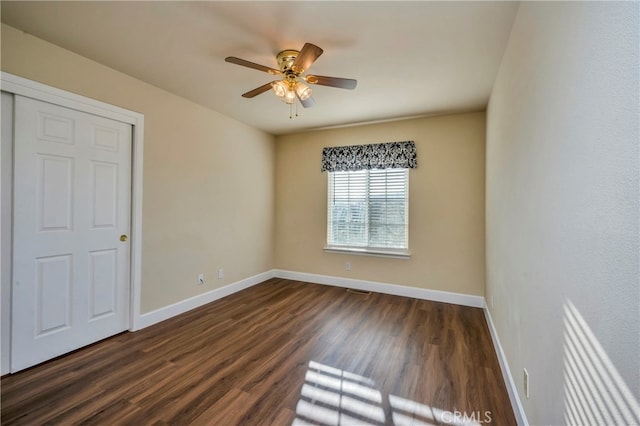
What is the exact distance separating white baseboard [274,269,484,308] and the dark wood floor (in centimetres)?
44

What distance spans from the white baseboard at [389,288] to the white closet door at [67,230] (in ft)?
8.41

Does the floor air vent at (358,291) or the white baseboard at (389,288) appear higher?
the white baseboard at (389,288)

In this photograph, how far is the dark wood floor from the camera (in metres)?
1.73

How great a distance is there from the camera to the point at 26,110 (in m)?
2.13

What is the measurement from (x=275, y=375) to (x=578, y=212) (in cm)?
212

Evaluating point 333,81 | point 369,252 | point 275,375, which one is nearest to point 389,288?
point 369,252

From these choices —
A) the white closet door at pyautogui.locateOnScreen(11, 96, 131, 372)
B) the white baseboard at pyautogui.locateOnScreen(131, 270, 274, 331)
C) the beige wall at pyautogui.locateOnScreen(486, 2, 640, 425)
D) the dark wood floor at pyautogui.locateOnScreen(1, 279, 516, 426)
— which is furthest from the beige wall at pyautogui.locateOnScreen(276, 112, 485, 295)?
the white closet door at pyautogui.locateOnScreen(11, 96, 131, 372)

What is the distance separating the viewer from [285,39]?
6.89 feet

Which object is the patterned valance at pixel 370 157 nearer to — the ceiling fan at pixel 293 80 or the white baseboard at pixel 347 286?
the white baseboard at pixel 347 286

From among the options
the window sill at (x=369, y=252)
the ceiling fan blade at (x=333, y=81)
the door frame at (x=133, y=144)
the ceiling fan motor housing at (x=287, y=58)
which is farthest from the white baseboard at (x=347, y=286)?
the ceiling fan motor housing at (x=287, y=58)

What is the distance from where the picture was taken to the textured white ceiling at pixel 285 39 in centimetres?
181

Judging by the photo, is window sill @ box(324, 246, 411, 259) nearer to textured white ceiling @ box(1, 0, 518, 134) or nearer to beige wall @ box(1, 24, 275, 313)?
beige wall @ box(1, 24, 275, 313)

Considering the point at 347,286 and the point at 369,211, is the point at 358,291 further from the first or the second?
the point at 369,211

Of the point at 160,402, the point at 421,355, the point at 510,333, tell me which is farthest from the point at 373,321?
the point at 160,402
